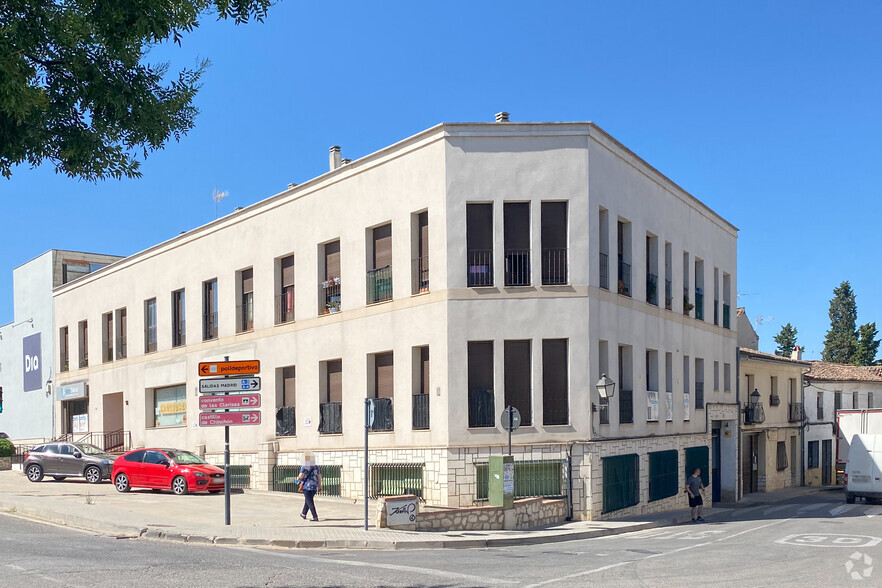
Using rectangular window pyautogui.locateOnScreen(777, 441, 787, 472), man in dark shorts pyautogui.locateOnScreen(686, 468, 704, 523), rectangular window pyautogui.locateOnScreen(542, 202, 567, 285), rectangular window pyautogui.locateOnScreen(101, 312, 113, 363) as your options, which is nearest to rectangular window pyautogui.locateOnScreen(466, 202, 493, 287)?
rectangular window pyautogui.locateOnScreen(542, 202, 567, 285)

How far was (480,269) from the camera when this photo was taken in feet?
77.9

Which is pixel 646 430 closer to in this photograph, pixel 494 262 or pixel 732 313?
pixel 494 262

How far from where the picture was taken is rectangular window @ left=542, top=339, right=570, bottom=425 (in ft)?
77.9

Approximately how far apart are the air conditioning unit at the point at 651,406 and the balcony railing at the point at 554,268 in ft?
20.5

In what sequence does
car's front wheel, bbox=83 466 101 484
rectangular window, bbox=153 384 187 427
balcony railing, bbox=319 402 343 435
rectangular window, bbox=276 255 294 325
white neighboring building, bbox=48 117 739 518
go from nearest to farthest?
white neighboring building, bbox=48 117 739 518
balcony railing, bbox=319 402 343 435
rectangular window, bbox=276 255 294 325
car's front wheel, bbox=83 466 101 484
rectangular window, bbox=153 384 187 427

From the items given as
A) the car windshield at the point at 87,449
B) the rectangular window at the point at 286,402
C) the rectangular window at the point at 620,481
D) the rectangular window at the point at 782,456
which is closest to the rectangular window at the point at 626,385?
the rectangular window at the point at 620,481

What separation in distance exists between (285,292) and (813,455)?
3357 cm

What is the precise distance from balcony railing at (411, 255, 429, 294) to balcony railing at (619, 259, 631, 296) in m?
5.97

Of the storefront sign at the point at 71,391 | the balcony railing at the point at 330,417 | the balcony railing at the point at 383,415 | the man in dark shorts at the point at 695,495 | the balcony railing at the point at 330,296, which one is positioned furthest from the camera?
the storefront sign at the point at 71,391

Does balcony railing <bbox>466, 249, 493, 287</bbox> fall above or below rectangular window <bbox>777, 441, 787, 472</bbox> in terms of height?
above

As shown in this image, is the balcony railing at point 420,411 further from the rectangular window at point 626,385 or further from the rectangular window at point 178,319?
the rectangular window at point 178,319

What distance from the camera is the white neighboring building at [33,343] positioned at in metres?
44.1

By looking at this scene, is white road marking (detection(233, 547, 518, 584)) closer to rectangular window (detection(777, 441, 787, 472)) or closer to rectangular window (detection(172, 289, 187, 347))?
rectangular window (detection(172, 289, 187, 347))

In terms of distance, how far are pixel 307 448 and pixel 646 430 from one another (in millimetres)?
10289
